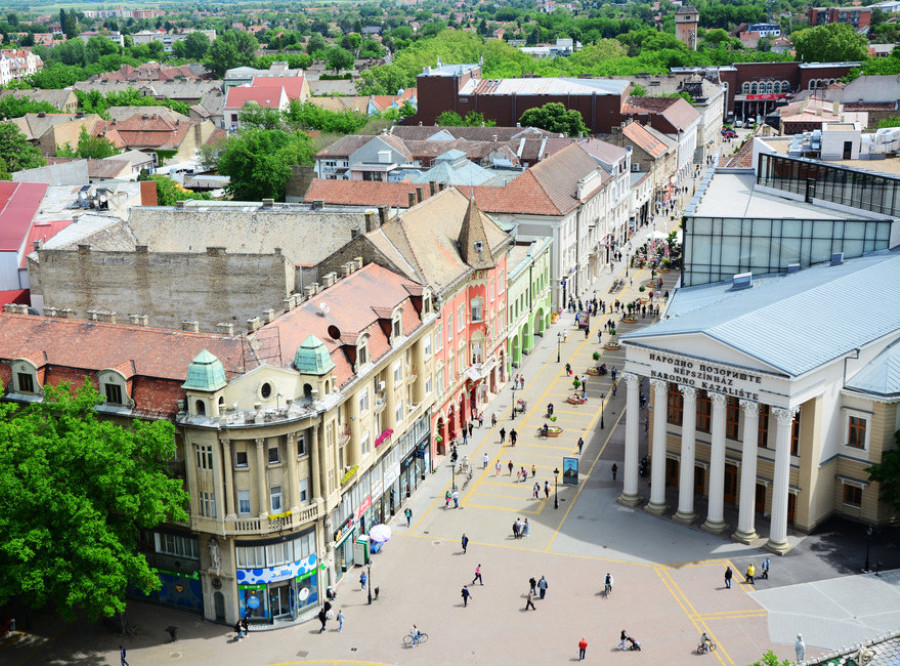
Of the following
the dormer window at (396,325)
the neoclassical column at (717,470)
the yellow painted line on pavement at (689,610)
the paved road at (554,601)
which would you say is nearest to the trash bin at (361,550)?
the paved road at (554,601)

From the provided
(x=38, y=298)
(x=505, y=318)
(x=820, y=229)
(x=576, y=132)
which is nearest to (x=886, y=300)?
(x=820, y=229)

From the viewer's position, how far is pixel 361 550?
66.2 m

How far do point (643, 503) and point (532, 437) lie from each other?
14463 millimetres

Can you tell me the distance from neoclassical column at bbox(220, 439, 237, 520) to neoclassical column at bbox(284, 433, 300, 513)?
317cm

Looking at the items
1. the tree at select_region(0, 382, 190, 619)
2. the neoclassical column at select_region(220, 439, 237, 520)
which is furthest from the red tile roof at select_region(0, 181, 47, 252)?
the neoclassical column at select_region(220, 439, 237, 520)

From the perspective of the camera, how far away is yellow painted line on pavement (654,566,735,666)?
55.4 meters

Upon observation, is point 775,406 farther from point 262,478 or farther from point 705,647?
point 262,478

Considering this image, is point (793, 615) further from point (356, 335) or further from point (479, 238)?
point (479, 238)

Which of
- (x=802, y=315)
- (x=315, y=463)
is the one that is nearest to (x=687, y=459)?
(x=802, y=315)

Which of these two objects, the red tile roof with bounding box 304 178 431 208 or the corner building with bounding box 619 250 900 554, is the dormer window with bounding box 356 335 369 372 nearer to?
the corner building with bounding box 619 250 900 554

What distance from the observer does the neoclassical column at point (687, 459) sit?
67750mm

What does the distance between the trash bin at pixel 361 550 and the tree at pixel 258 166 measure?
94.6m

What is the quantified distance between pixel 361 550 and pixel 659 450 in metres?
21.3

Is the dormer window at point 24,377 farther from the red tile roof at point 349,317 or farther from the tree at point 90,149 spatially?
the tree at point 90,149
